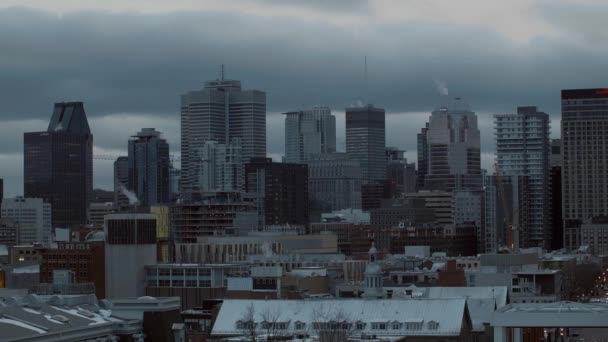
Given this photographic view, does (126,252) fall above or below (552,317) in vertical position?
above

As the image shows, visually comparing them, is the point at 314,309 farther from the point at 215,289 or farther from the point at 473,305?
the point at 215,289

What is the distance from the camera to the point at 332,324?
114 m

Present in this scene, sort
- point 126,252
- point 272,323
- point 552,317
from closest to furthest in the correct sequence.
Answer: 1. point 552,317
2. point 272,323
3. point 126,252

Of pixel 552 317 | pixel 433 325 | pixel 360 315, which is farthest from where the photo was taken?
pixel 360 315

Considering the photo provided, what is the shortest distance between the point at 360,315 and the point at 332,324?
5755 millimetres

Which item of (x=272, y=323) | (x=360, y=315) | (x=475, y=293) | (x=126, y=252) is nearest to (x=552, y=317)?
(x=360, y=315)

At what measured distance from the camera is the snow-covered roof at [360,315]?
4621 inches

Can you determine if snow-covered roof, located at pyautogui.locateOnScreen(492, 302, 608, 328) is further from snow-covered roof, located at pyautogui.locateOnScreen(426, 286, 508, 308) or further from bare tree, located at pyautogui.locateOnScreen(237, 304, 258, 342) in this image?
snow-covered roof, located at pyautogui.locateOnScreen(426, 286, 508, 308)

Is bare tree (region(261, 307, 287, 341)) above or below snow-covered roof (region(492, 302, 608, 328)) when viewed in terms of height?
below

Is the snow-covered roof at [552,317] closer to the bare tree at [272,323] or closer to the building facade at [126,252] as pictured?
the bare tree at [272,323]

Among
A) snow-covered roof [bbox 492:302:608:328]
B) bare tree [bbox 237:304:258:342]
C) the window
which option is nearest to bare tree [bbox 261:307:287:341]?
bare tree [bbox 237:304:258:342]

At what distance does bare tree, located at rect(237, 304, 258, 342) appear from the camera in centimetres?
11406

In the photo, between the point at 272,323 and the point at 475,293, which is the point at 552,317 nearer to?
the point at 272,323

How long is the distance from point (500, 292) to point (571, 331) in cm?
4430
